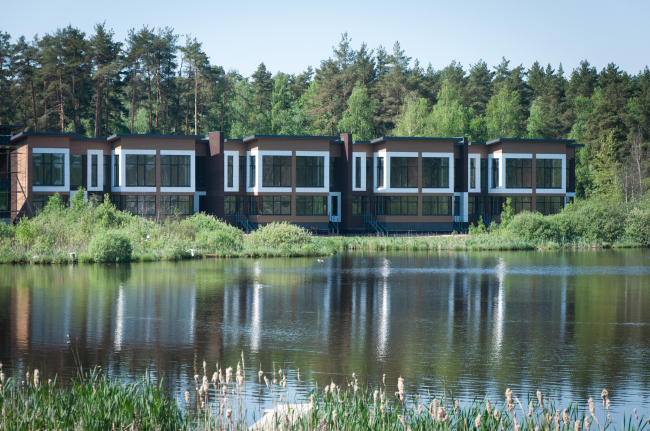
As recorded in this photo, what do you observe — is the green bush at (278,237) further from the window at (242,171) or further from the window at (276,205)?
the window at (242,171)

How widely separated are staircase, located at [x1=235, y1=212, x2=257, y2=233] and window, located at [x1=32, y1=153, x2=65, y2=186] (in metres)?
13.0

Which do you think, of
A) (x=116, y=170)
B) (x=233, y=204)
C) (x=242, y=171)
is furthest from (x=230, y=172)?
(x=116, y=170)

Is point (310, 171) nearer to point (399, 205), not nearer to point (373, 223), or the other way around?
point (373, 223)

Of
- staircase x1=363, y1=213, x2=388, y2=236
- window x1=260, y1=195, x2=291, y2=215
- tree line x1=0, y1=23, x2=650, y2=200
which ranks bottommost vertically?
staircase x1=363, y1=213, x2=388, y2=236

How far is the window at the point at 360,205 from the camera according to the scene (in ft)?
191

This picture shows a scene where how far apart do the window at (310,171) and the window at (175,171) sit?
8.25 m

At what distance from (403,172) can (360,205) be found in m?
4.36

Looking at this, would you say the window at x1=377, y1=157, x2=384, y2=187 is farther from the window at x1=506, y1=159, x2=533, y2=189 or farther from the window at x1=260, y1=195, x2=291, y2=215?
the window at x1=506, y1=159, x2=533, y2=189

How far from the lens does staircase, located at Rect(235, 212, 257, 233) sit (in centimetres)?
5503

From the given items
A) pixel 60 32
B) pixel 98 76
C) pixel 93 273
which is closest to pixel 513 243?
pixel 93 273

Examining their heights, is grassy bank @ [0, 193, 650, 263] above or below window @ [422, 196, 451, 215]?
below

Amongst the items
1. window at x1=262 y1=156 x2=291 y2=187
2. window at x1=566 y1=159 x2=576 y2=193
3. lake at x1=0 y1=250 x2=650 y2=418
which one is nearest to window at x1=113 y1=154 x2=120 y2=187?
window at x1=262 y1=156 x2=291 y2=187

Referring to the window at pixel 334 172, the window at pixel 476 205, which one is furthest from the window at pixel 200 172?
the window at pixel 476 205

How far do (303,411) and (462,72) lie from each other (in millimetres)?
87667
